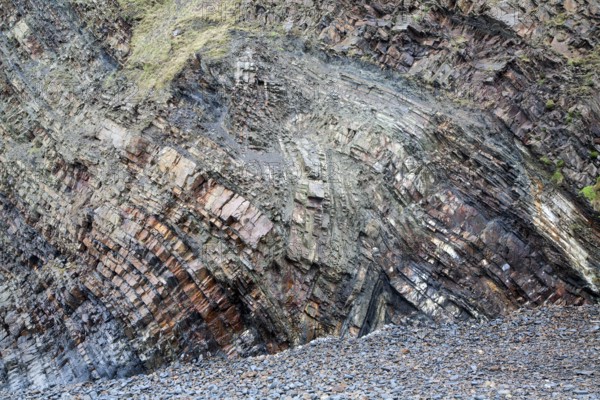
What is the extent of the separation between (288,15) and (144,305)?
363 inches

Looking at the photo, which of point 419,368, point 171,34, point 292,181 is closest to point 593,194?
point 419,368

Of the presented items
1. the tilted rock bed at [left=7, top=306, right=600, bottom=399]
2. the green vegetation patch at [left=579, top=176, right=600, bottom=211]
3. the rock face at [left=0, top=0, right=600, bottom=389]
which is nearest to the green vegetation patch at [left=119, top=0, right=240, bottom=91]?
the rock face at [left=0, top=0, right=600, bottom=389]

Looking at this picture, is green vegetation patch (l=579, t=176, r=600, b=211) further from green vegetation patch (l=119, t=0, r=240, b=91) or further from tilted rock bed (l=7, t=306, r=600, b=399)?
green vegetation patch (l=119, t=0, r=240, b=91)

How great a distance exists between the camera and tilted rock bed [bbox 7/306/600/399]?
438 inches

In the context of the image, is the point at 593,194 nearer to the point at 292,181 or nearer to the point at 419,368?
the point at 419,368

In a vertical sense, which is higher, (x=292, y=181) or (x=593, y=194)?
(x=292, y=181)

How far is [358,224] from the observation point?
16219mm

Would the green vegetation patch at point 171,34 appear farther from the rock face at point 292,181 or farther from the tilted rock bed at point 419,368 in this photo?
the tilted rock bed at point 419,368

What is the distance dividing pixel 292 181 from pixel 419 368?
5571mm

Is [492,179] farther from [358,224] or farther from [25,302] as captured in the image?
[25,302]

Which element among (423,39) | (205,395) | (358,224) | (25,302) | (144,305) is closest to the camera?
(205,395)

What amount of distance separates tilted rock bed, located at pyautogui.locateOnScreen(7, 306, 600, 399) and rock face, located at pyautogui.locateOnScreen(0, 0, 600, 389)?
0.72m

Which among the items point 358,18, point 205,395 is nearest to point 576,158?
point 358,18

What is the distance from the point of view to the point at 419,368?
12.7 meters
